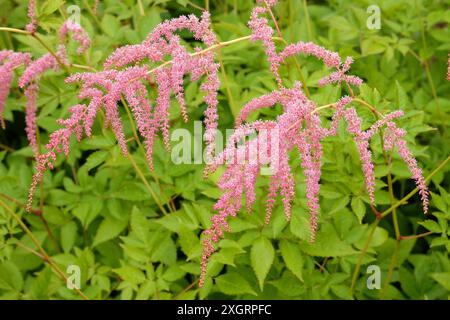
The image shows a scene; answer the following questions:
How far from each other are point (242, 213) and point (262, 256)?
0.34 metres

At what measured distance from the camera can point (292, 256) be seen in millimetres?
2848

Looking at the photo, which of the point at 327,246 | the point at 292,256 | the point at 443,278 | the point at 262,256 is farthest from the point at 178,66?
the point at 443,278

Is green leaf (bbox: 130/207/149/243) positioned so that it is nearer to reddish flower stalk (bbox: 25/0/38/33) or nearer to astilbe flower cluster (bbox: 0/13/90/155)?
astilbe flower cluster (bbox: 0/13/90/155)

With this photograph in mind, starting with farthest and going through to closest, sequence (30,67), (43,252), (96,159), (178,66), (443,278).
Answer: (43,252)
(96,159)
(443,278)
(30,67)
(178,66)

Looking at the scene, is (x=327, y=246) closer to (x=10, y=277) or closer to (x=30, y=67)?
(x=30, y=67)

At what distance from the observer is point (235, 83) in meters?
3.54

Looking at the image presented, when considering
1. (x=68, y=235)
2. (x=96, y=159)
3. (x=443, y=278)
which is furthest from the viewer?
(x=68, y=235)

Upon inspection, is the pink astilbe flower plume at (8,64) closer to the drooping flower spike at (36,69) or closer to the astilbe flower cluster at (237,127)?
the drooping flower spike at (36,69)

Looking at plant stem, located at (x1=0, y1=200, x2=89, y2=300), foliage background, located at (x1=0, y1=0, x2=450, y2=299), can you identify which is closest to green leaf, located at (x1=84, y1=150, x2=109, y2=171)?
foliage background, located at (x1=0, y1=0, x2=450, y2=299)

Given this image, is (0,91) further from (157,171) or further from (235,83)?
(235,83)

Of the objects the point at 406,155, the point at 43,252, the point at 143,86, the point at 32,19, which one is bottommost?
the point at 43,252
